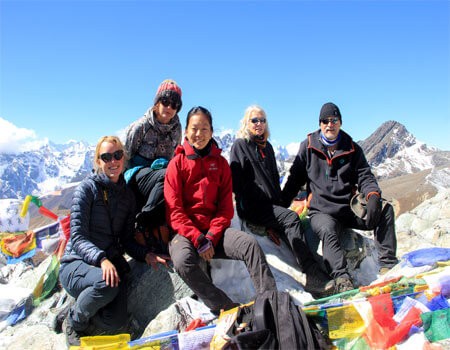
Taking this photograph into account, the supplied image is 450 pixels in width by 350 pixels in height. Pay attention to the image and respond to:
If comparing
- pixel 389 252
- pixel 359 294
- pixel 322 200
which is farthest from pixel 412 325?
pixel 322 200

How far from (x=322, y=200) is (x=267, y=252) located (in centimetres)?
156

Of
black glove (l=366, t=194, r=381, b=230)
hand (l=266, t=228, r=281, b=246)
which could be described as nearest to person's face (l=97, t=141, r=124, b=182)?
hand (l=266, t=228, r=281, b=246)

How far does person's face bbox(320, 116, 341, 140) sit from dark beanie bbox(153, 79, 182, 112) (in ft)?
9.14

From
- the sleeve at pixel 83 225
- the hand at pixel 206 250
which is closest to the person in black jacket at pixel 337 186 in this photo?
the hand at pixel 206 250

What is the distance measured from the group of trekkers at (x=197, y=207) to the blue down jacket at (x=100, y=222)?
0.05 ft

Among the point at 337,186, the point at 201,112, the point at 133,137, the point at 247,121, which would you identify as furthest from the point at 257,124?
the point at 133,137

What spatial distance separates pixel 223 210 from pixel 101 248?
6.54ft

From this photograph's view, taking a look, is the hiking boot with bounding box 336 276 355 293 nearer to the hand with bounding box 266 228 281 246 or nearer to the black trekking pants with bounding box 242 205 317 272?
the black trekking pants with bounding box 242 205 317 272

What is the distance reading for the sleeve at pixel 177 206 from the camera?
494 cm

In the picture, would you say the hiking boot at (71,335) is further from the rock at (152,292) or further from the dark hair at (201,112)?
the dark hair at (201,112)

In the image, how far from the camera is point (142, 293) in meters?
5.79

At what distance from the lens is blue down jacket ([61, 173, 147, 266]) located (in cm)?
492

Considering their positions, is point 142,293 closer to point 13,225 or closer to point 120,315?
point 120,315

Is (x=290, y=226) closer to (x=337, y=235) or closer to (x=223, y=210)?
(x=337, y=235)
